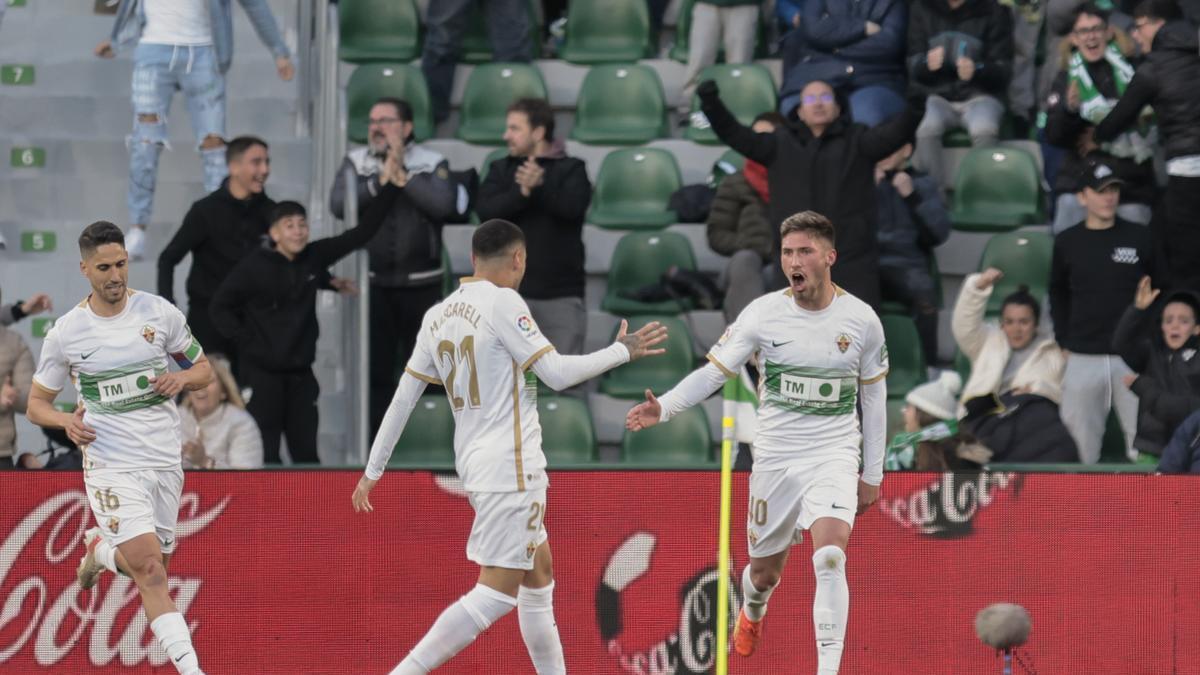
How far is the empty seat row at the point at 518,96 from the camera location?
47.9 ft

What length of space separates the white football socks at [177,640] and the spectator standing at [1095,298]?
5818 mm

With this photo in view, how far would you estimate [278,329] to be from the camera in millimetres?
12164

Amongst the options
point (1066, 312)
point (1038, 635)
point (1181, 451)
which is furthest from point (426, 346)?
point (1066, 312)

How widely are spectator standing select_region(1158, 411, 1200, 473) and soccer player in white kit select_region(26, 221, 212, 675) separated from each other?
5114 mm

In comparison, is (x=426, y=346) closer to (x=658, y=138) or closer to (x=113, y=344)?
(x=113, y=344)

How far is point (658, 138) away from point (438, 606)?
17.4 ft

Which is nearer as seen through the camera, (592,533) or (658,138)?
(592,533)

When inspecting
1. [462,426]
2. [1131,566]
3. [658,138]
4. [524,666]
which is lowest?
[524,666]

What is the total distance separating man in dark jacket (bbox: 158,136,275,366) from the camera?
12.5m

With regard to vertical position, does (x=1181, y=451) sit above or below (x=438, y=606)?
above

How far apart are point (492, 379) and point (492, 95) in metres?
6.12

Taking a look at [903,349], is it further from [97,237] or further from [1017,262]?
[97,237]

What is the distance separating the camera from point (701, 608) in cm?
1027

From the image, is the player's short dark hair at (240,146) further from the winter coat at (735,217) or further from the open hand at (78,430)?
the open hand at (78,430)
